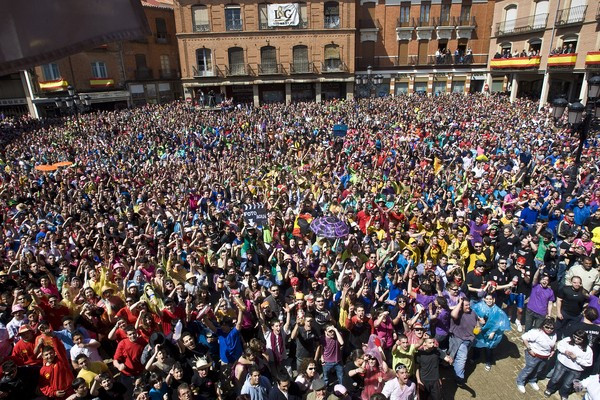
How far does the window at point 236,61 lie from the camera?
34.9 m

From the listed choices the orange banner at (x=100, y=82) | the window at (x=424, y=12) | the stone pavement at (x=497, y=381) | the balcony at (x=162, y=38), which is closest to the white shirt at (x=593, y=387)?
the stone pavement at (x=497, y=381)

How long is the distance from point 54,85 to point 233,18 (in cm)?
Result: 1612

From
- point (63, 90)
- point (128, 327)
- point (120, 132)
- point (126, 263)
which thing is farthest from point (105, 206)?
point (63, 90)

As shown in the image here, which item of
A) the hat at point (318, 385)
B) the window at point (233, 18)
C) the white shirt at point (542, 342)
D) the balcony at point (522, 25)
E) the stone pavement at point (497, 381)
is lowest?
the stone pavement at point (497, 381)

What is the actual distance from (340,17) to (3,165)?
1122 inches

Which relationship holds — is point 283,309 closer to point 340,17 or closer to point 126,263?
point 126,263

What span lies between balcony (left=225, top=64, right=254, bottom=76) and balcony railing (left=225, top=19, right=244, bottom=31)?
314 centimetres

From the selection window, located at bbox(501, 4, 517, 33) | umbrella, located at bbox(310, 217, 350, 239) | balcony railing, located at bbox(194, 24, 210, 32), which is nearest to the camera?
umbrella, located at bbox(310, 217, 350, 239)

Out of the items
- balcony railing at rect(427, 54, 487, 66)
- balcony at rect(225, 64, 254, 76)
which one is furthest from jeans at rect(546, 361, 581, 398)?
balcony railing at rect(427, 54, 487, 66)

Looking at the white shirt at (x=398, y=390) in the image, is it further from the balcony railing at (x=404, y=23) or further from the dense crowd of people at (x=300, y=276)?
the balcony railing at (x=404, y=23)

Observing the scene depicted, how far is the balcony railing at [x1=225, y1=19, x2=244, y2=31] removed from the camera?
34125mm

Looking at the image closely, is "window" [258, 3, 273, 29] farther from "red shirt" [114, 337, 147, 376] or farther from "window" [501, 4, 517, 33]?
"red shirt" [114, 337, 147, 376]

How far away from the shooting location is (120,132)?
20.8 meters

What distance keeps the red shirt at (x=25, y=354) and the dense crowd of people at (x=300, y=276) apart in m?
0.02
